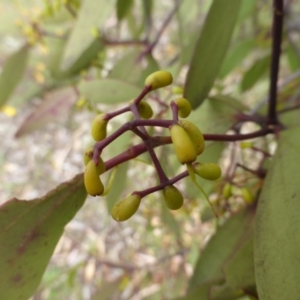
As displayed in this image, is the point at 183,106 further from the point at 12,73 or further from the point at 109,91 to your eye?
the point at 12,73

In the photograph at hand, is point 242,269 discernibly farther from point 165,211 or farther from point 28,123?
point 28,123

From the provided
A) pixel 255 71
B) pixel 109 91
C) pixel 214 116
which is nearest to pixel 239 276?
pixel 214 116

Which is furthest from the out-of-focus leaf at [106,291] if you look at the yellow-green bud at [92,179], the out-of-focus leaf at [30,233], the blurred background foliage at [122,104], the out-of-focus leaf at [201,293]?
the yellow-green bud at [92,179]

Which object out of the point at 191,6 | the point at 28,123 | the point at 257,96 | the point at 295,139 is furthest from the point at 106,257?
the point at 295,139

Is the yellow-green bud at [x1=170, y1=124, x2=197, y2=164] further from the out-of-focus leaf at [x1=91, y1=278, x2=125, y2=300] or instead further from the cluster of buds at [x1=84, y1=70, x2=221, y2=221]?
the out-of-focus leaf at [x1=91, y1=278, x2=125, y2=300]

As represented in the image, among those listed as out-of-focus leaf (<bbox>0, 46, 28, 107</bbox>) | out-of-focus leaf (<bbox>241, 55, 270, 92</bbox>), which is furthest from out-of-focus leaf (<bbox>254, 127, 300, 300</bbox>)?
out-of-focus leaf (<bbox>0, 46, 28, 107</bbox>)

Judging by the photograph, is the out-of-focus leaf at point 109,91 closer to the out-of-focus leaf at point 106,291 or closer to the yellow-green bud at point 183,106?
the yellow-green bud at point 183,106
